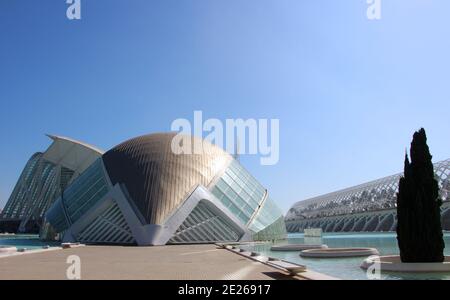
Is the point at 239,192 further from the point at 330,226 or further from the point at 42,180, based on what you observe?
the point at 330,226

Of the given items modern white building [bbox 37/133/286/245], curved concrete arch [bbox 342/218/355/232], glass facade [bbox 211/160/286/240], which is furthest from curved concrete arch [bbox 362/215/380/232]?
modern white building [bbox 37/133/286/245]

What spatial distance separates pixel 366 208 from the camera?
105 m

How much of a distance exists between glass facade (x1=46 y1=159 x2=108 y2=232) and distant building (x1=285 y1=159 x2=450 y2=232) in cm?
5124

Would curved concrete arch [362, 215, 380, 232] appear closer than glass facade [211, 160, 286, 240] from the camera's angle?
No

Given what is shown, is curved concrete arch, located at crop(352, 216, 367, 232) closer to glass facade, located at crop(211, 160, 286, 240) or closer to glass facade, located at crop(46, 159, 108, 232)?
glass facade, located at crop(211, 160, 286, 240)

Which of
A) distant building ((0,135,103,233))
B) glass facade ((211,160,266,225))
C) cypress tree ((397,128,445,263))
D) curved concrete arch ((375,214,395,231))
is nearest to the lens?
cypress tree ((397,128,445,263))

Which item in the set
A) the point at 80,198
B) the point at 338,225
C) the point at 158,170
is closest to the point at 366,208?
the point at 338,225

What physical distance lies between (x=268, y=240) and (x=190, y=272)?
28440 mm

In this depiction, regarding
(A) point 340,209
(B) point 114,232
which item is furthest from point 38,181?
(A) point 340,209

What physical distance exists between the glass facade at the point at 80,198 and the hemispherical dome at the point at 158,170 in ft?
3.93

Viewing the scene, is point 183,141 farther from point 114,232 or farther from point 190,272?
point 190,272

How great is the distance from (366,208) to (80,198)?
81.5 m

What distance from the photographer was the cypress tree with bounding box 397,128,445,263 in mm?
15234
